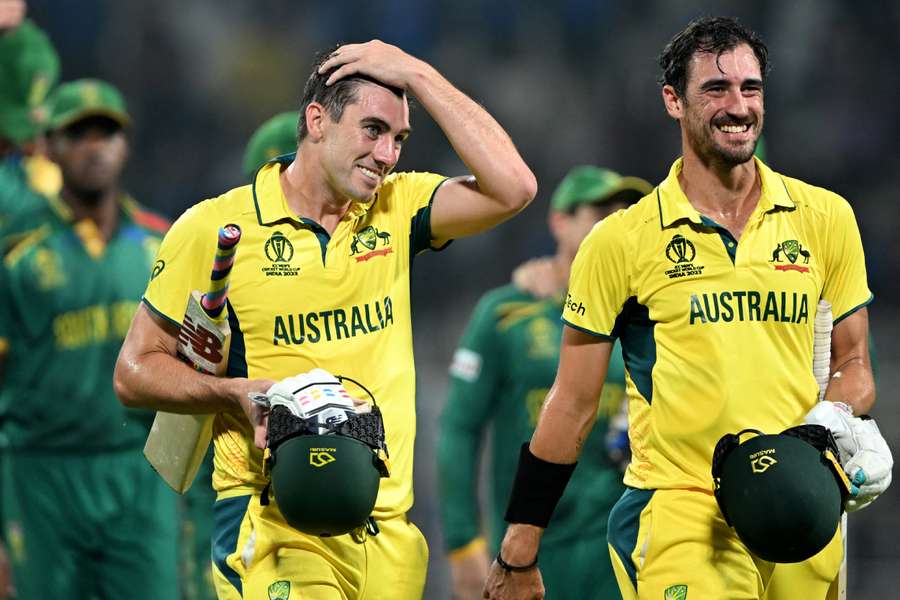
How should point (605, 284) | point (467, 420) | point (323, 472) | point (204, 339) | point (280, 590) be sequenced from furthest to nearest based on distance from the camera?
point (467, 420) → point (605, 284) → point (204, 339) → point (280, 590) → point (323, 472)

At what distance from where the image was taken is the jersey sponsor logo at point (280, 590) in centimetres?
415

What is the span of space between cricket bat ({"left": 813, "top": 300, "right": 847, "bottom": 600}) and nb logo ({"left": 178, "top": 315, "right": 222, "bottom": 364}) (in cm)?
174

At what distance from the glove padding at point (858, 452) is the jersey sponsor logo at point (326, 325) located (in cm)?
128

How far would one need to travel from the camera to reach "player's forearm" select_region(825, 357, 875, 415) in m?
4.45

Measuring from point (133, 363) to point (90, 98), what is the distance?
3.34 metres

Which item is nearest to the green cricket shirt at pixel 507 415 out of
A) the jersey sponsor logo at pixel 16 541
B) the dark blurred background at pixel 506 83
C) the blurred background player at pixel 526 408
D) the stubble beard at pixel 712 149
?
the blurred background player at pixel 526 408

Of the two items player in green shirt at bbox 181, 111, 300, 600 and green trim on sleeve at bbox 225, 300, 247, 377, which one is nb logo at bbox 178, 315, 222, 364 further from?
player in green shirt at bbox 181, 111, 300, 600

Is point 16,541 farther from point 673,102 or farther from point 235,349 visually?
point 673,102

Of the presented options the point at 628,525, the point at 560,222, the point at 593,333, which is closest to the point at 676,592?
the point at 628,525

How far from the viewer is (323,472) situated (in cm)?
390

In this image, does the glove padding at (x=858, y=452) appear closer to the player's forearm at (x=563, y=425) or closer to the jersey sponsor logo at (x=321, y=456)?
the player's forearm at (x=563, y=425)

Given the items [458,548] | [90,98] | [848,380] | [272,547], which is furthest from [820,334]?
[90,98]

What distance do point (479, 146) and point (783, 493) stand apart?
1352 millimetres

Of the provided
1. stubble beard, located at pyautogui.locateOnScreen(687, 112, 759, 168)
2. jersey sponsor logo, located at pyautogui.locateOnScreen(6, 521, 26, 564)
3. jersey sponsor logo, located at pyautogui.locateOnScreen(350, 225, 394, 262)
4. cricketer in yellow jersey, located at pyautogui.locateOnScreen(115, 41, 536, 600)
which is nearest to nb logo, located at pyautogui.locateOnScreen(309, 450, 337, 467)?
cricketer in yellow jersey, located at pyautogui.locateOnScreen(115, 41, 536, 600)
